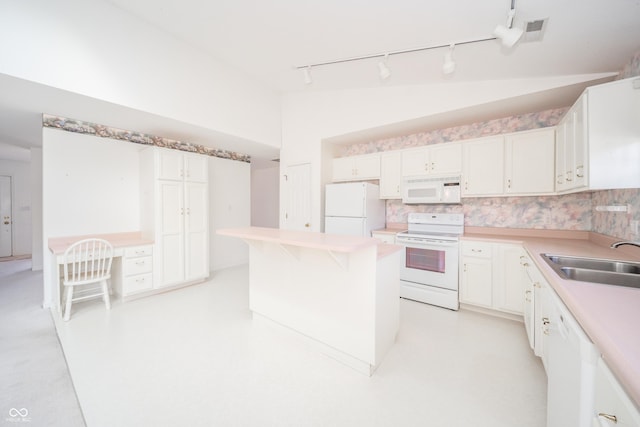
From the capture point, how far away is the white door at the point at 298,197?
14.3 ft

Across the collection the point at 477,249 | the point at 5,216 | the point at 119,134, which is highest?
the point at 119,134

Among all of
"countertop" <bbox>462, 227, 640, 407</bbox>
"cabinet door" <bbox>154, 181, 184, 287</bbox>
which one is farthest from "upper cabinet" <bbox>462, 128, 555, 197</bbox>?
"cabinet door" <bbox>154, 181, 184, 287</bbox>

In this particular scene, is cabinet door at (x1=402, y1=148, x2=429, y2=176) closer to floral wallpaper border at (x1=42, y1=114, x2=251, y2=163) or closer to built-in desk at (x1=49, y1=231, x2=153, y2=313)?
floral wallpaper border at (x1=42, y1=114, x2=251, y2=163)

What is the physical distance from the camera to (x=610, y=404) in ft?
2.36

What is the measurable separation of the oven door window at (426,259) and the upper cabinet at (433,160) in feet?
3.53

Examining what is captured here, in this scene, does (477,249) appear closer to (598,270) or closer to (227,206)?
(598,270)

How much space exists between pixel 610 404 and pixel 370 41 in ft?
9.11

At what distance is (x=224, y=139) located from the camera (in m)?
4.00

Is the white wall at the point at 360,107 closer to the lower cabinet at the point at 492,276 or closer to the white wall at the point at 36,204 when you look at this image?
the lower cabinet at the point at 492,276

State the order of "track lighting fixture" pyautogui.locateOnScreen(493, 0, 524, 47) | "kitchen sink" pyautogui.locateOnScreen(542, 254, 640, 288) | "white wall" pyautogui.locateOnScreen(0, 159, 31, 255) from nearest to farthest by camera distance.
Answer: "kitchen sink" pyautogui.locateOnScreen(542, 254, 640, 288) → "track lighting fixture" pyautogui.locateOnScreen(493, 0, 524, 47) → "white wall" pyautogui.locateOnScreen(0, 159, 31, 255)

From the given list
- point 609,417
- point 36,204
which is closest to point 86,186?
point 36,204

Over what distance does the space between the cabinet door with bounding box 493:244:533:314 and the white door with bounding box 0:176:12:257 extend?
10.0 metres

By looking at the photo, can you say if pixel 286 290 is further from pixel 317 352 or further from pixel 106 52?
pixel 106 52

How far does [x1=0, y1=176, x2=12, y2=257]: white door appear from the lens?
5.78m
